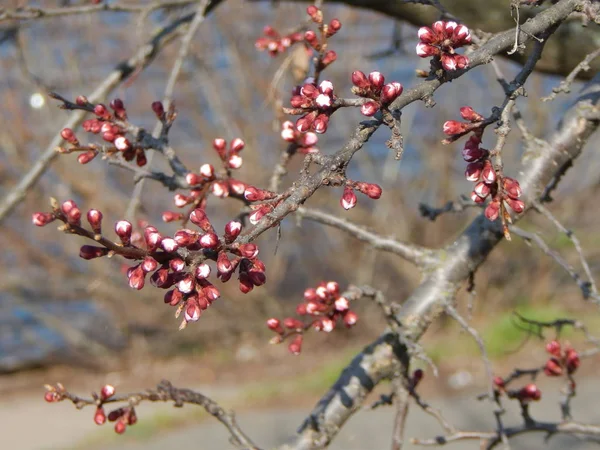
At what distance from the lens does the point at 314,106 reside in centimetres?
115

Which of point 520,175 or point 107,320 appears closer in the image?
point 520,175

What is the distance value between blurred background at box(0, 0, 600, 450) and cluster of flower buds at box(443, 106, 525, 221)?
651 cm

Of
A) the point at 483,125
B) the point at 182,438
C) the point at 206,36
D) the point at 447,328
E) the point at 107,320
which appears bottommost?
the point at 483,125

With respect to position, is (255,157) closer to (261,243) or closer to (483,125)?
(261,243)

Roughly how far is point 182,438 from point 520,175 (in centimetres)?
565

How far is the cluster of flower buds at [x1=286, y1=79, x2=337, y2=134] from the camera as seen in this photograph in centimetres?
113

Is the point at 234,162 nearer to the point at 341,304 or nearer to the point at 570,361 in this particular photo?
the point at 341,304

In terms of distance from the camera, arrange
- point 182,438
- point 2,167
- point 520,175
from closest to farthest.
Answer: point 520,175, point 182,438, point 2,167

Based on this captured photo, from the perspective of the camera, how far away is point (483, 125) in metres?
1.25

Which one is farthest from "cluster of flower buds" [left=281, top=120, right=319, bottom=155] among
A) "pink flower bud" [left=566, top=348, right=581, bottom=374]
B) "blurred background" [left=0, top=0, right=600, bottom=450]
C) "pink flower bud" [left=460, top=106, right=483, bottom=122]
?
"blurred background" [left=0, top=0, right=600, bottom=450]

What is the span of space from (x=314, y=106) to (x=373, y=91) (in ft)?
0.31

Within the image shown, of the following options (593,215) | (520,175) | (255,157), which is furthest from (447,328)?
(520,175)

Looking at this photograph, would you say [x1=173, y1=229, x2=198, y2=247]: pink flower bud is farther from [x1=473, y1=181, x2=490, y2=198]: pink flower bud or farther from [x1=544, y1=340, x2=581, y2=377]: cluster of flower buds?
[x1=544, y1=340, x2=581, y2=377]: cluster of flower buds

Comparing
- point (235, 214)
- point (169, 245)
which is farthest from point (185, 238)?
point (235, 214)
